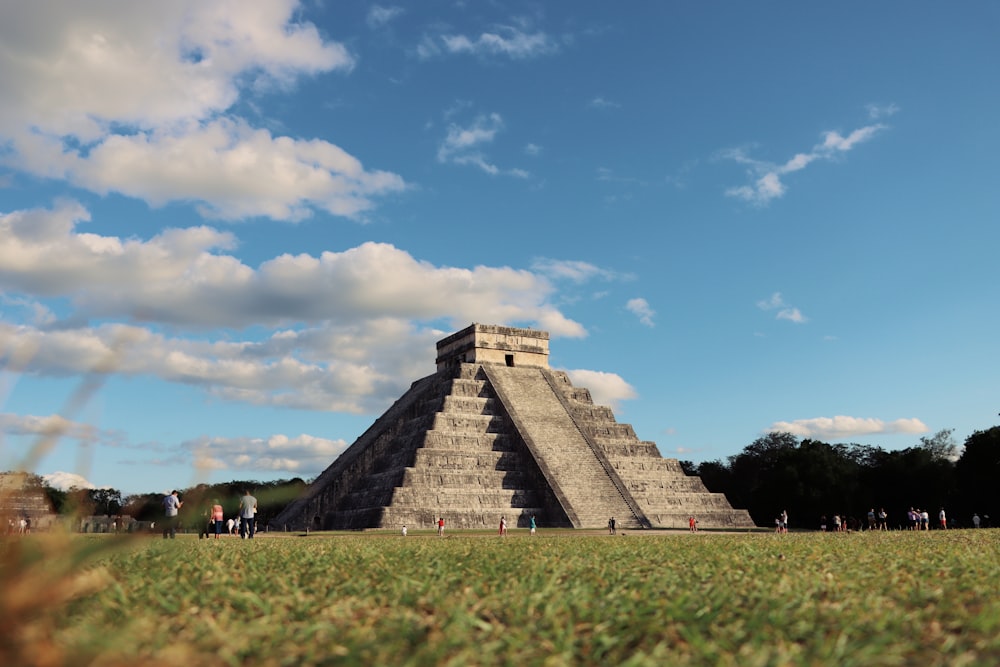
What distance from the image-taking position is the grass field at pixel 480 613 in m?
3.16

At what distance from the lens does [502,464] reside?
119 ft

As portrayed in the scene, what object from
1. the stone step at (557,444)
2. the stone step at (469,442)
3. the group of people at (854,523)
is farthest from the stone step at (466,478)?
the group of people at (854,523)

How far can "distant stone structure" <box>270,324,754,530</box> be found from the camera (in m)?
33.2

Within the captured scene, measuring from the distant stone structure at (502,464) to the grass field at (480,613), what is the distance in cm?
2605

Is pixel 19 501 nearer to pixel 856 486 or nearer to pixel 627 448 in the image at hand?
pixel 627 448

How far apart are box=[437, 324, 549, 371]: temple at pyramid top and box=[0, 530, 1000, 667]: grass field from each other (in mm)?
36559

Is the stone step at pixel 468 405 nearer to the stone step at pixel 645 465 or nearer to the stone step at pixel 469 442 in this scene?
the stone step at pixel 469 442

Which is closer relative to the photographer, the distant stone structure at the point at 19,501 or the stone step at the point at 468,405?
the distant stone structure at the point at 19,501

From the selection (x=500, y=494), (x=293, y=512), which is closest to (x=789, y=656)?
(x=500, y=494)

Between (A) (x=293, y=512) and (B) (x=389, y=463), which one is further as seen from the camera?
(A) (x=293, y=512)

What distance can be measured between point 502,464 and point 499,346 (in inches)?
376

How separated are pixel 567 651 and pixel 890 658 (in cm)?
142

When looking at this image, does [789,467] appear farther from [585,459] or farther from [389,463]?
[389,463]

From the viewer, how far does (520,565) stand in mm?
6852
